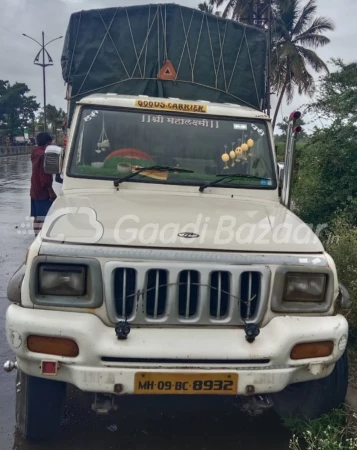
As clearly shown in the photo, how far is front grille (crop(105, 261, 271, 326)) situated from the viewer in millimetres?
2893

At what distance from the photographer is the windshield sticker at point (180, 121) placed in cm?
441

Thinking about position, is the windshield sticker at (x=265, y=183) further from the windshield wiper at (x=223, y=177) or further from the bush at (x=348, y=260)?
the bush at (x=348, y=260)

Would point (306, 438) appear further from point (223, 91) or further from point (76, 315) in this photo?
point (223, 91)

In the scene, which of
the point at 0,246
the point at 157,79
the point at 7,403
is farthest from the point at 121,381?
the point at 0,246

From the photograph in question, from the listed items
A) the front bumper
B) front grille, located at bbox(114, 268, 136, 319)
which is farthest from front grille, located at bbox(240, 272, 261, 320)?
front grille, located at bbox(114, 268, 136, 319)

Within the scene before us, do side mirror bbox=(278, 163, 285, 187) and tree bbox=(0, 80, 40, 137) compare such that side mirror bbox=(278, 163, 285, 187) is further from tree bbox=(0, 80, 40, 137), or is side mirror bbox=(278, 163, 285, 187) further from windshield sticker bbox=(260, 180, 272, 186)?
tree bbox=(0, 80, 40, 137)

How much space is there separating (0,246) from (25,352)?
236 inches

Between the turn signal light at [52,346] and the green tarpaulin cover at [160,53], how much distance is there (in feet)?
11.1

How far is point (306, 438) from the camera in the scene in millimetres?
3234

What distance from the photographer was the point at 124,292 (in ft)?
9.50

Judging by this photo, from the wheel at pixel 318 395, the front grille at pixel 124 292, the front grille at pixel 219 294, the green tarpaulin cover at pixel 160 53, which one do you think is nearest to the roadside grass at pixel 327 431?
the wheel at pixel 318 395

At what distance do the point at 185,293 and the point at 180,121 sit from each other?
1.93m

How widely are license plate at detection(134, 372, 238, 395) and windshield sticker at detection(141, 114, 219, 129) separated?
2.27m

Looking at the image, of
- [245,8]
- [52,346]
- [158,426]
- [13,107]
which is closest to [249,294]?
[52,346]
